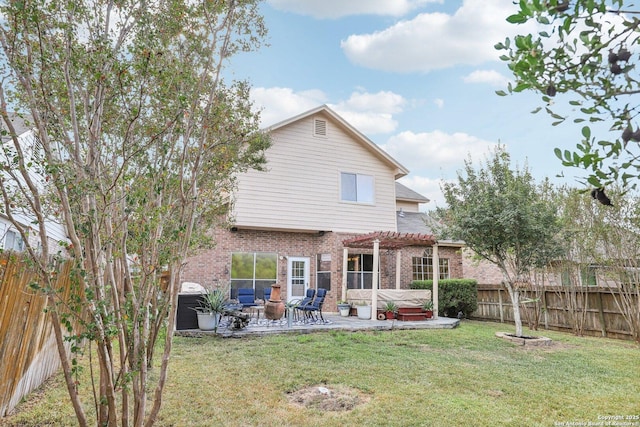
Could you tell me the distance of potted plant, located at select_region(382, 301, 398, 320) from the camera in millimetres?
11828

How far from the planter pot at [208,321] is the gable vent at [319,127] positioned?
789 centimetres

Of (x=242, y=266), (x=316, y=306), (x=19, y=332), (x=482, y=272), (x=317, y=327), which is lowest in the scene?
(x=317, y=327)

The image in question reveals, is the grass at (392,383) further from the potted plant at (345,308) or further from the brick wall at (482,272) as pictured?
the brick wall at (482,272)

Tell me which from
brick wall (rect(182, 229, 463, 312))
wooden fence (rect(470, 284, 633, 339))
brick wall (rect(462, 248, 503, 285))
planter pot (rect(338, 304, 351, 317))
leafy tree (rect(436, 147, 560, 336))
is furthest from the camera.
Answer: brick wall (rect(462, 248, 503, 285))

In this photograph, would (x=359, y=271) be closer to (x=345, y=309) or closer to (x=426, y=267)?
(x=345, y=309)

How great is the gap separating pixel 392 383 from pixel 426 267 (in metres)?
11.3

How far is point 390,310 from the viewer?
11859mm

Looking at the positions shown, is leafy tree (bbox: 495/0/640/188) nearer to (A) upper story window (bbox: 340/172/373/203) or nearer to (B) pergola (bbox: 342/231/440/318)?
(B) pergola (bbox: 342/231/440/318)

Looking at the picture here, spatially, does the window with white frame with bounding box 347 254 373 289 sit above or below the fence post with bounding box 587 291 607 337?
above

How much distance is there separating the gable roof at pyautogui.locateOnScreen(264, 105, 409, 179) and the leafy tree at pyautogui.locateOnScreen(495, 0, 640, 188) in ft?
39.5

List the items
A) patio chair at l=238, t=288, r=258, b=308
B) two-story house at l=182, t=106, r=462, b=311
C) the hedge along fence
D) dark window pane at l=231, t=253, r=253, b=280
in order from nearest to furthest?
the hedge along fence, patio chair at l=238, t=288, r=258, b=308, two-story house at l=182, t=106, r=462, b=311, dark window pane at l=231, t=253, r=253, b=280

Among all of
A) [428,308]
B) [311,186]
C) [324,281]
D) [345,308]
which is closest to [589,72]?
[428,308]

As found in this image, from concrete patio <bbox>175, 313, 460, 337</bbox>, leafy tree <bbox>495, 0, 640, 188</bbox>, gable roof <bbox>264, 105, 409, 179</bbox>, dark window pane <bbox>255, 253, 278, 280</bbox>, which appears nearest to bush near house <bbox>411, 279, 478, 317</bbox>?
concrete patio <bbox>175, 313, 460, 337</bbox>

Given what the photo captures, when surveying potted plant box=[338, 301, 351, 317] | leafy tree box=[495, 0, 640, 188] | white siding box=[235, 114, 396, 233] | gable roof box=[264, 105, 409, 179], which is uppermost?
gable roof box=[264, 105, 409, 179]
